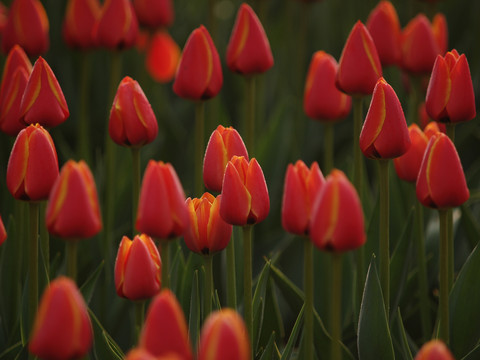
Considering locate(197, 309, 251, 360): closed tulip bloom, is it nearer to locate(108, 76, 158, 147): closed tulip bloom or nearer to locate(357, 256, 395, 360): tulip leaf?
locate(357, 256, 395, 360): tulip leaf

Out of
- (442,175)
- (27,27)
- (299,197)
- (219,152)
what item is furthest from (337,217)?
(27,27)

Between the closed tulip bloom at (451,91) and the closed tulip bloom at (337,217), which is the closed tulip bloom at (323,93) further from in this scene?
the closed tulip bloom at (337,217)

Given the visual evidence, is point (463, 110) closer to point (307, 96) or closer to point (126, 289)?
point (307, 96)

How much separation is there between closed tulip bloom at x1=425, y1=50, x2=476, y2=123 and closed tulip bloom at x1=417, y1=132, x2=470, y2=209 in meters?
0.23

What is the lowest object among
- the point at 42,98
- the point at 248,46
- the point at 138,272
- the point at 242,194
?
→ the point at 138,272

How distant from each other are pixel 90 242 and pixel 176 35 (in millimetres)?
1647

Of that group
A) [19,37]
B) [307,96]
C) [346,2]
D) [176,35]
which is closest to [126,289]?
[307,96]

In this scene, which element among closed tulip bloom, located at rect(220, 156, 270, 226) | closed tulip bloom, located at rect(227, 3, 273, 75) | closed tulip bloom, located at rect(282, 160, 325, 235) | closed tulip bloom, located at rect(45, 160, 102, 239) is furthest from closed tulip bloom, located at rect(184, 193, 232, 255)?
closed tulip bloom, located at rect(227, 3, 273, 75)

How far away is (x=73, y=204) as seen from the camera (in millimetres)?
1027

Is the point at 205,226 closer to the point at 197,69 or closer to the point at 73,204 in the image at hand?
the point at 73,204

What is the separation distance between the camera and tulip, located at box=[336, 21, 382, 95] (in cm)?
155

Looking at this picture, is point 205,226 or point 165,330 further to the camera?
point 205,226

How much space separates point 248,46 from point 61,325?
106cm

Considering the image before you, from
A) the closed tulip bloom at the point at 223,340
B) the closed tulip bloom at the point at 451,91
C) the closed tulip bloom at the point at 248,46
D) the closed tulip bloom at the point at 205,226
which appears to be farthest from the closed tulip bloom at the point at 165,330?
the closed tulip bloom at the point at 248,46
